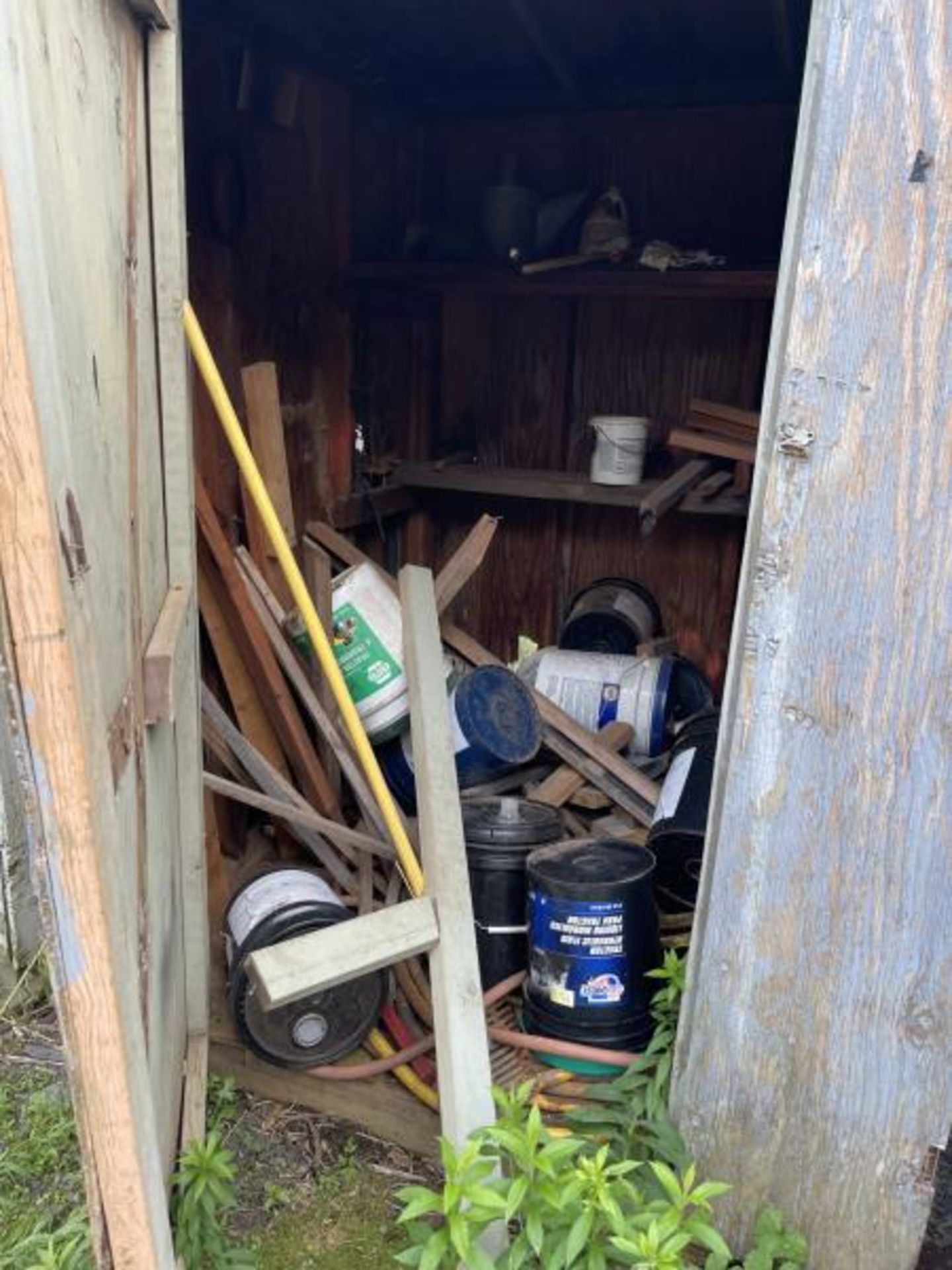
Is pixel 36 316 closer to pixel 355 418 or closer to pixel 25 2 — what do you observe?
pixel 25 2

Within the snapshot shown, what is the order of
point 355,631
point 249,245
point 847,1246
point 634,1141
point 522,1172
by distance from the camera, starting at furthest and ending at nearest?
point 249,245 → point 355,631 → point 634,1141 → point 847,1246 → point 522,1172

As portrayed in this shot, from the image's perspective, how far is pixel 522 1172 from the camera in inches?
53.9

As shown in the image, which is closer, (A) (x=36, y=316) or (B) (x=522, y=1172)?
(A) (x=36, y=316)

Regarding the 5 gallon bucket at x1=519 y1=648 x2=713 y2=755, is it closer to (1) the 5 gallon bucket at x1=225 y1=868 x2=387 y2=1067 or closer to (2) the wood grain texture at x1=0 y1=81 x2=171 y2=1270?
(1) the 5 gallon bucket at x1=225 y1=868 x2=387 y2=1067

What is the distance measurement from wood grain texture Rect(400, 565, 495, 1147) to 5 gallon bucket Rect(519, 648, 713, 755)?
1.03m

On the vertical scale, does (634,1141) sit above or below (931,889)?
below

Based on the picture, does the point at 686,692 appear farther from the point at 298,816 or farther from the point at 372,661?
the point at 298,816

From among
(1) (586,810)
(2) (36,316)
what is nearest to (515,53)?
(1) (586,810)

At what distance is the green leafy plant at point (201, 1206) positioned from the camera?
1.50 metres

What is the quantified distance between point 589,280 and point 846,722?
2.55 meters

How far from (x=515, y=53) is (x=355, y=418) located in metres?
1.35

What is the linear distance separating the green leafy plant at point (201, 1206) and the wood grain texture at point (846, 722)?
76 cm

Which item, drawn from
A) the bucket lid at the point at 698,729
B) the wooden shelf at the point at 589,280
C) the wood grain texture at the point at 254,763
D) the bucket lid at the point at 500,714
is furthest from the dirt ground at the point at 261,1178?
the wooden shelf at the point at 589,280

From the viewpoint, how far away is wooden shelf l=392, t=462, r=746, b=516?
351cm
